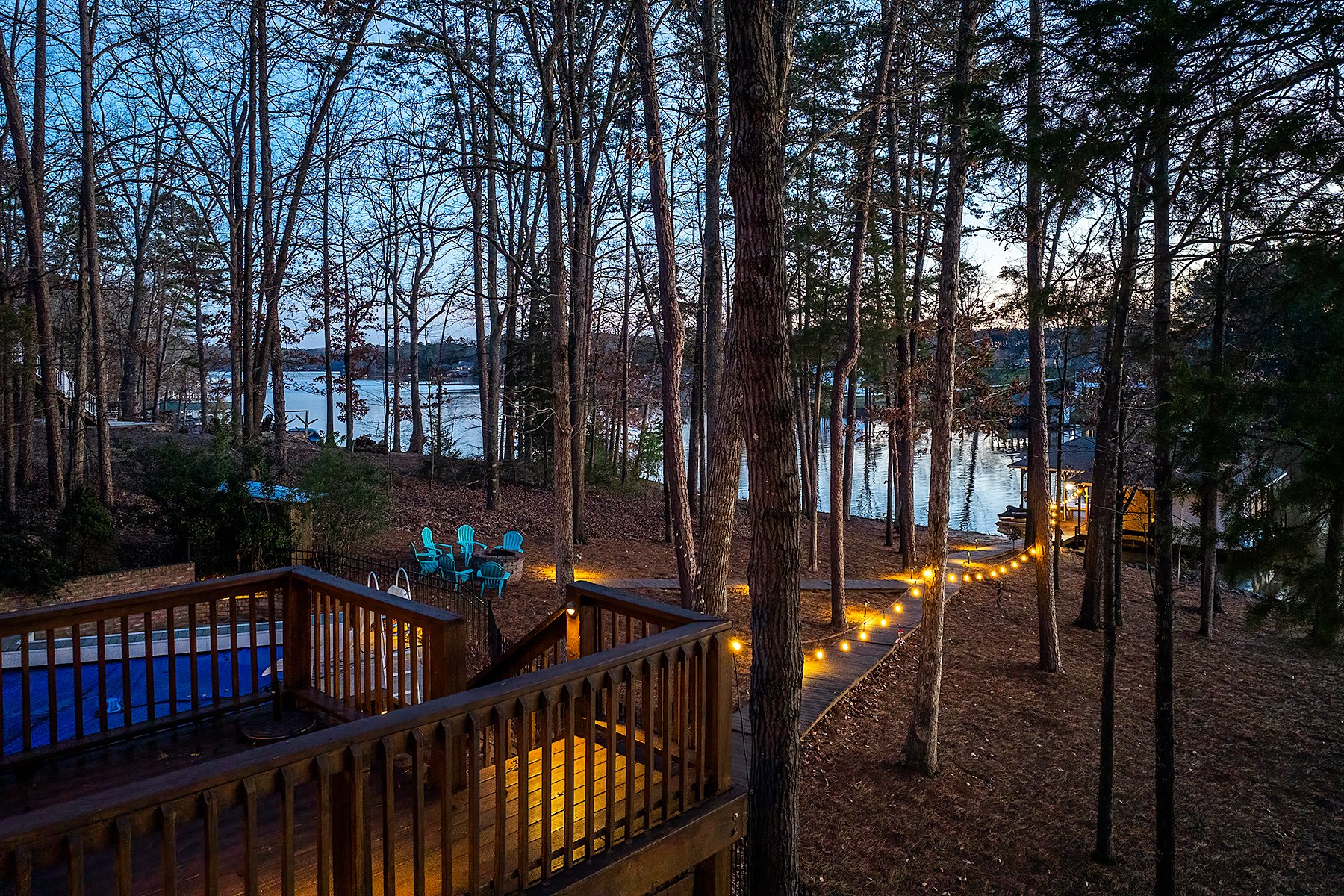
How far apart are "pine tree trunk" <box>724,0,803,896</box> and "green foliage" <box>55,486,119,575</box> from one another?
30.7 ft

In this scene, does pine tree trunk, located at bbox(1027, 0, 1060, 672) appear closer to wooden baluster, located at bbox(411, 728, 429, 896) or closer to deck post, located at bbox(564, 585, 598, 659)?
deck post, located at bbox(564, 585, 598, 659)

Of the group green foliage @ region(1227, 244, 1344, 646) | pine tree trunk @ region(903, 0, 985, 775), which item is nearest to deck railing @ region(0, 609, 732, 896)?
green foliage @ region(1227, 244, 1344, 646)

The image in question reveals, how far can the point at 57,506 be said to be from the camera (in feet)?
38.7

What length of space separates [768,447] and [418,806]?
2.73 metres

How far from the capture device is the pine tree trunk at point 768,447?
4562mm

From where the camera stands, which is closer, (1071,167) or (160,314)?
(1071,167)

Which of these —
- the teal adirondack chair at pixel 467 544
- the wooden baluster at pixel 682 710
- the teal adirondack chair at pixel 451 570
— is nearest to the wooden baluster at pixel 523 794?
the wooden baluster at pixel 682 710

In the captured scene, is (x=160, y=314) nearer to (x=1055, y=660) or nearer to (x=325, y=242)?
(x=325, y=242)

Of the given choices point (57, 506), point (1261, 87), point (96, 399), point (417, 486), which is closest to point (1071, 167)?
point (1261, 87)

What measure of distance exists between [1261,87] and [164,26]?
15552mm

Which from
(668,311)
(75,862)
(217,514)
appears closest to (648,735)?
(75,862)

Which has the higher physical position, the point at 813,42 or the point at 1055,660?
the point at 813,42

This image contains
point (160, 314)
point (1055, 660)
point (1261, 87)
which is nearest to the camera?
point (1261, 87)

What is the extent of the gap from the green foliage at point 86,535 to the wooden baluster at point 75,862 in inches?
389
